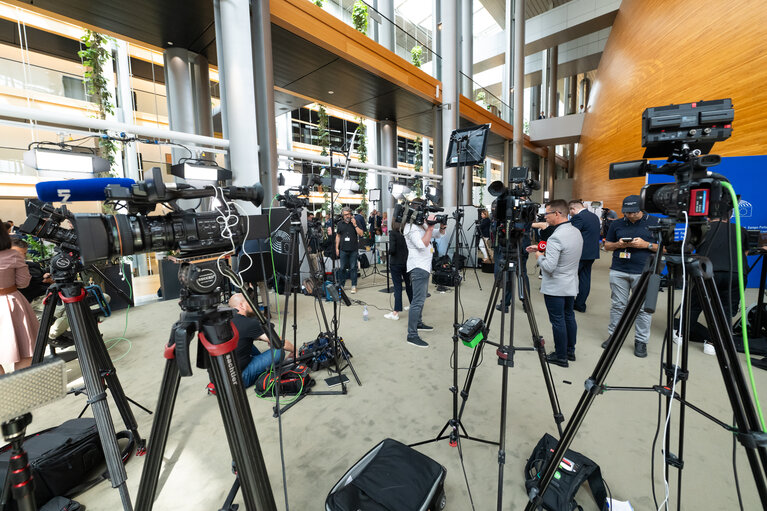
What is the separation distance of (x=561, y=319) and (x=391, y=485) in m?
2.38

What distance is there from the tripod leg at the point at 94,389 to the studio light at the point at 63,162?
6.43 ft

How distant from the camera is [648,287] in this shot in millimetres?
1153

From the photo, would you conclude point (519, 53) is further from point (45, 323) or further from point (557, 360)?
point (45, 323)

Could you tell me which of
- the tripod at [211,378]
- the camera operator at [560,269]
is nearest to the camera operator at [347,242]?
the camera operator at [560,269]

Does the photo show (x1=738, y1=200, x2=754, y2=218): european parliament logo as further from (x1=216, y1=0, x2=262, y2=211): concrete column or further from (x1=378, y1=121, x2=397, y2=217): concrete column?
(x1=216, y1=0, x2=262, y2=211): concrete column

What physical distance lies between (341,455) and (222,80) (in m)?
4.82

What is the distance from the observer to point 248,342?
2660 mm

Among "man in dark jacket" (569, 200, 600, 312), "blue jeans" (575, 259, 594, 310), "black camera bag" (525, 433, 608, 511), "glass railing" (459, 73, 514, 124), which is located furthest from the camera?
"glass railing" (459, 73, 514, 124)

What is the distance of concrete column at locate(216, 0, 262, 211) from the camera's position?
4.20 metres

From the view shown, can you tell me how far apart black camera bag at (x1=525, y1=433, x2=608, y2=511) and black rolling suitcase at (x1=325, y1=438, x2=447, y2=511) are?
49cm

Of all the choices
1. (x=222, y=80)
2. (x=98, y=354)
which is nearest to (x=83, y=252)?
(x=98, y=354)

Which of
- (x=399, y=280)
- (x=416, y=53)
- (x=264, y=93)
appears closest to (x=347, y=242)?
(x=399, y=280)

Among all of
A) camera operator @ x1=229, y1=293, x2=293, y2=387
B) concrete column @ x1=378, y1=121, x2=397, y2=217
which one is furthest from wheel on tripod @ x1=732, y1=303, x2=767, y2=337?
concrete column @ x1=378, y1=121, x2=397, y2=217

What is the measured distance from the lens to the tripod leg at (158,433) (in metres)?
1.04
